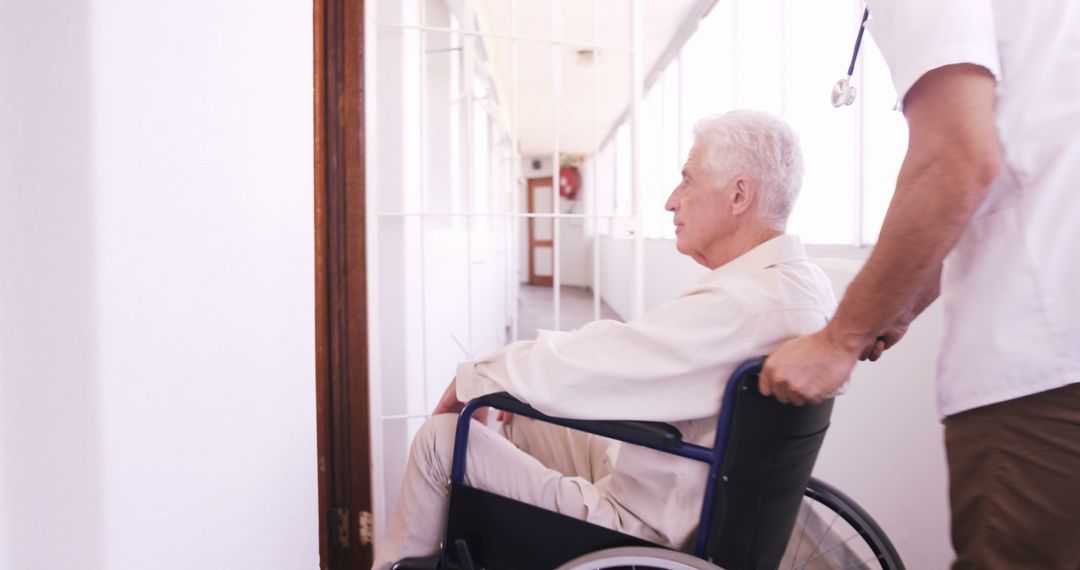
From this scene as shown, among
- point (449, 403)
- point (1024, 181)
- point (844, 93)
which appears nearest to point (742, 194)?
point (844, 93)

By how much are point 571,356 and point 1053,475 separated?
2.18ft

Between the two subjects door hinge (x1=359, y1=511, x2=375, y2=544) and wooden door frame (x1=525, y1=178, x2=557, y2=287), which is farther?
wooden door frame (x1=525, y1=178, x2=557, y2=287)

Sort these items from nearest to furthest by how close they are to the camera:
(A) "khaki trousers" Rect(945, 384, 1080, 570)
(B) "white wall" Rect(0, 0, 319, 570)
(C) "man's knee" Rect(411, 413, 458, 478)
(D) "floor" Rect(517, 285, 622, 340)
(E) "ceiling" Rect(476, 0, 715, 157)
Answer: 1. (B) "white wall" Rect(0, 0, 319, 570)
2. (A) "khaki trousers" Rect(945, 384, 1080, 570)
3. (C) "man's knee" Rect(411, 413, 458, 478)
4. (E) "ceiling" Rect(476, 0, 715, 157)
5. (D) "floor" Rect(517, 285, 622, 340)

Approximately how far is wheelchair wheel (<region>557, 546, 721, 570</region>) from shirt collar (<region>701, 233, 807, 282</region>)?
50cm

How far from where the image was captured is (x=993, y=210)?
723mm

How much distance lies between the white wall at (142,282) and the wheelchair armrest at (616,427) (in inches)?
15.2

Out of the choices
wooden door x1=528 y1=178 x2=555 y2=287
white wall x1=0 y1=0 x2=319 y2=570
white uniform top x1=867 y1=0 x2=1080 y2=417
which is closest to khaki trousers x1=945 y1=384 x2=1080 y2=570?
white uniform top x1=867 y1=0 x2=1080 y2=417

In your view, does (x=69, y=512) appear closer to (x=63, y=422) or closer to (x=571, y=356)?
(x=63, y=422)

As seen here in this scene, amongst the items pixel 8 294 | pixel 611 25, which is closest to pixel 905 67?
pixel 8 294

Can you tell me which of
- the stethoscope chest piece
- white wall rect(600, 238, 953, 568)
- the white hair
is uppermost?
the stethoscope chest piece

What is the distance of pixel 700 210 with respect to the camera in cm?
119

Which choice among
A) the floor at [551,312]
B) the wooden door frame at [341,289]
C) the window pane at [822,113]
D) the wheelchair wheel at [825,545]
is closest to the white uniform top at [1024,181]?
the wheelchair wheel at [825,545]

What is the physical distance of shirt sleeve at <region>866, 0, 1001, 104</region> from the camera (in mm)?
672

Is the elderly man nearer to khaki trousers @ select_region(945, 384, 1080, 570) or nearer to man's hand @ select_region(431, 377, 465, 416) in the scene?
man's hand @ select_region(431, 377, 465, 416)
